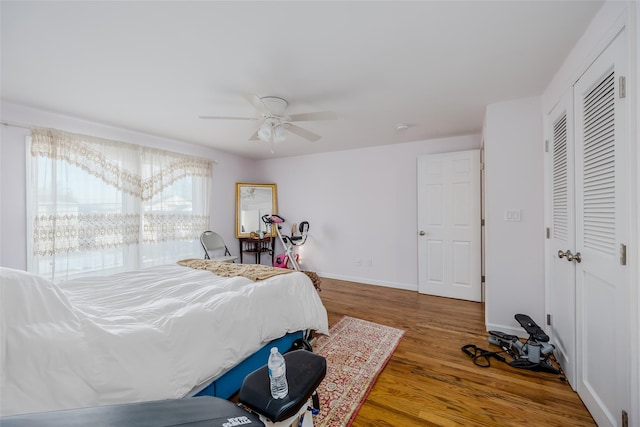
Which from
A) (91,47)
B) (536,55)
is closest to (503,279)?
(536,55)

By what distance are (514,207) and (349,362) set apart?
7.02ft

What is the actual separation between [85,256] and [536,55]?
15.4 feet

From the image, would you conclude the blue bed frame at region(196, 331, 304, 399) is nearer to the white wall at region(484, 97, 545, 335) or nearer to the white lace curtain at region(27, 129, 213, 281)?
the white wall at region(484, 97, 545, 335)

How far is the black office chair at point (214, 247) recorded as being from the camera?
13.5 ft

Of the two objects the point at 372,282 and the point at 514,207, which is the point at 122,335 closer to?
the point at 514,207

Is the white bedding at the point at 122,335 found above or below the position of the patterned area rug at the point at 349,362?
above

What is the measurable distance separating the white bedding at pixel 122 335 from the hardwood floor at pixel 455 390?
860 millimetres

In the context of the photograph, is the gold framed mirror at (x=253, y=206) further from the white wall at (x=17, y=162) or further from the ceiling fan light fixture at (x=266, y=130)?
the ceiling fan light fixture at (x=266, y=130)

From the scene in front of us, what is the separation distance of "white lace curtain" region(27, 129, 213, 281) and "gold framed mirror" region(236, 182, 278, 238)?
795 mm

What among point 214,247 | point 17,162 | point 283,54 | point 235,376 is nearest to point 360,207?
point 214,247

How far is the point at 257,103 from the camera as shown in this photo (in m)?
2.20

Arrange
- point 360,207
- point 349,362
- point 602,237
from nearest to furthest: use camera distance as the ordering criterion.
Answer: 1. point 602,237
2. point 349,362
3. point 360,207

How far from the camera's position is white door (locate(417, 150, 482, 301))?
3471 mm

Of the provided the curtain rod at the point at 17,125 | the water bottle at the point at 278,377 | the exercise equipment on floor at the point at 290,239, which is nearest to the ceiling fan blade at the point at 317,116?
the water bottle at the point at 278,377
